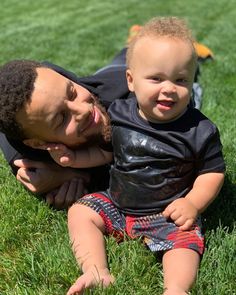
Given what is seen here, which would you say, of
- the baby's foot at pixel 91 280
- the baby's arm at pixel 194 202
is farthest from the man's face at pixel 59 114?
the baby's foot at pixel 91 280

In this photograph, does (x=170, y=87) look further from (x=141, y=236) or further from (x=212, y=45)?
(x=212, y=45)

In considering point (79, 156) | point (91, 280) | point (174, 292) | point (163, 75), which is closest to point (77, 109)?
point (79, 156)

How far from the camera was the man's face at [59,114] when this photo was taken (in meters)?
2.64

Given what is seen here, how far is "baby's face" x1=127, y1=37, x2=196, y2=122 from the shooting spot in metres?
2.51

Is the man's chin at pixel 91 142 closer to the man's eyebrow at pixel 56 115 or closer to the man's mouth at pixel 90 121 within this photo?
the man's mouth at pixel 90 121

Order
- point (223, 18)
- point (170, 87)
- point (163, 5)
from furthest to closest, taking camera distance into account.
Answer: point (163, 5)
point (223, 18)
point (170, 87)

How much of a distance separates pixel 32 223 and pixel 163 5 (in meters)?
12.7

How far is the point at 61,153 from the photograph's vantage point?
288cm

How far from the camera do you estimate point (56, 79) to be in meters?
2.73

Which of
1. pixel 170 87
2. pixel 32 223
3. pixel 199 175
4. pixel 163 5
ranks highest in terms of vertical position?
pixel 170 87

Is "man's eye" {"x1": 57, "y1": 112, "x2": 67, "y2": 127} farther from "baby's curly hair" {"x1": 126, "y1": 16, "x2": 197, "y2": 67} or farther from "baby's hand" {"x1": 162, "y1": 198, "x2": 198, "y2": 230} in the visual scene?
"baby's hand" {"x1": 162, "y1": 198, "x2": 198, "y2": 230}

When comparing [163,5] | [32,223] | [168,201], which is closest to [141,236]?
[168,201]

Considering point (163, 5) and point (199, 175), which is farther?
point (163, 5)

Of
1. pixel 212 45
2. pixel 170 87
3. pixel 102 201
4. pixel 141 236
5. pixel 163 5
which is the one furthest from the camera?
pixel 163 5
